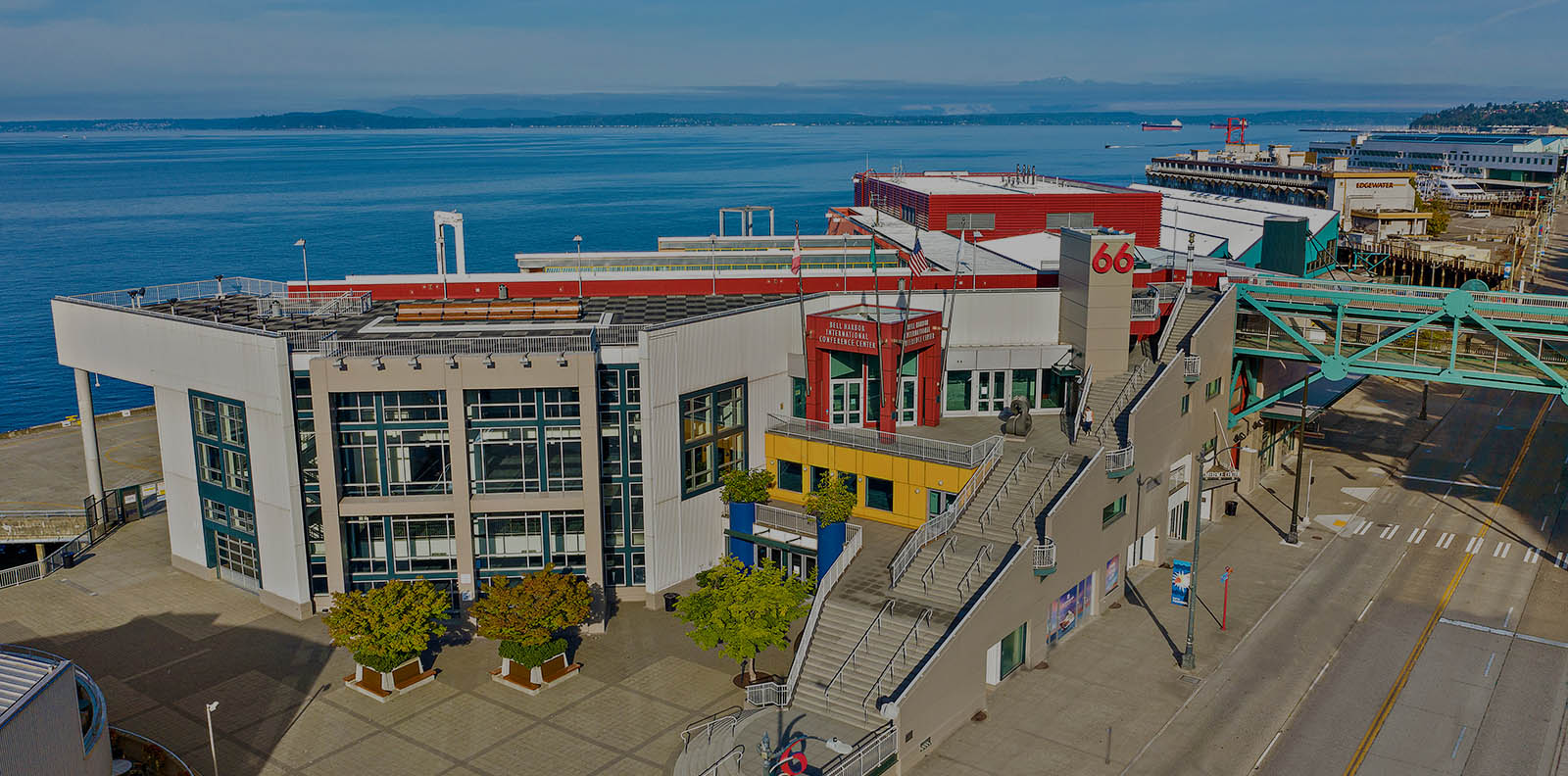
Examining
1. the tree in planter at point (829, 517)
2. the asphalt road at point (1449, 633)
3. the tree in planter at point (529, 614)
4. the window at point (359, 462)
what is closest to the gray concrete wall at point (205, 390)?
the window at point (359, 462)

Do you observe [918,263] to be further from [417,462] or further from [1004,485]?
[417,462]

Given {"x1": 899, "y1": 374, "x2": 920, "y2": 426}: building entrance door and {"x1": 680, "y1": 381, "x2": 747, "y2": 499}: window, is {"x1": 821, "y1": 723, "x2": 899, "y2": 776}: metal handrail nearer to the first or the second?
{"x1": 680, "y1": 381, "x2": 747, "y2": 499}: window

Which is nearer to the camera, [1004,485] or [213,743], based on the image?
[213,743]

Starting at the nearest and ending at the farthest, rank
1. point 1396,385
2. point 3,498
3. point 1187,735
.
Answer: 1. point 1187,735
2. point 3,498
3. point 1396,385

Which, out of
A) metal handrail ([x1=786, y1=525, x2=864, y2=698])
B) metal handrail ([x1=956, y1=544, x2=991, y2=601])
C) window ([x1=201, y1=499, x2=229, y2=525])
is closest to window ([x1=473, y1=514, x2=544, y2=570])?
metal handrail ([x1=786, y1=525, x2=864, y2=698])

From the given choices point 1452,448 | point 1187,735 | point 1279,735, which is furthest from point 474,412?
point 1452,448

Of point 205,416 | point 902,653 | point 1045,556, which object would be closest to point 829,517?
point 902,653

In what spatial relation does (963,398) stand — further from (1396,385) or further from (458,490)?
(1396,385)
